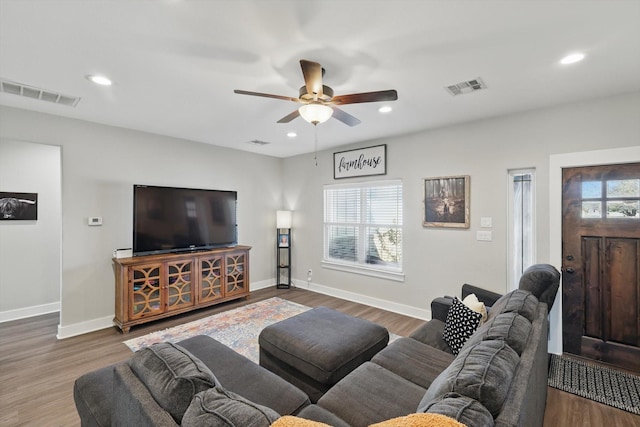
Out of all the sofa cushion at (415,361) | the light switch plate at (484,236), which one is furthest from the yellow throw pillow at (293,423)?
the light switch plate at (484,236)

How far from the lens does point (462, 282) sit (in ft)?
11.7

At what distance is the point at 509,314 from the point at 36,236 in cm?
587

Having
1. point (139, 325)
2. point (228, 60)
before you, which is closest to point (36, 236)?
point (139, 325)

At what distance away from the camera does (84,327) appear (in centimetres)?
343

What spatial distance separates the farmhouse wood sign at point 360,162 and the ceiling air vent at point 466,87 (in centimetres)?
167

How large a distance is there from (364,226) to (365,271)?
75 centimetres

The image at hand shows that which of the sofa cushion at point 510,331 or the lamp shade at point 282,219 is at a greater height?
the lamp shade at point 282,219

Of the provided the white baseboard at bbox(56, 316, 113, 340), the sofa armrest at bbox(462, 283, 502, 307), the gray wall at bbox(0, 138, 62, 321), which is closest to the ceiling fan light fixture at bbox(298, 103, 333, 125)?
the sofa armrest at bbox(462, 283, 502, 307)

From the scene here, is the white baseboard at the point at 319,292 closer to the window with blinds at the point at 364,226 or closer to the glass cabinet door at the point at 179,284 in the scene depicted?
the window with blinds at the point at 364,226

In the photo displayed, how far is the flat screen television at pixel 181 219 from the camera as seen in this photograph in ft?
12.0

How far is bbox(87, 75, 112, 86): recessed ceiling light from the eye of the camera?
2359 mm

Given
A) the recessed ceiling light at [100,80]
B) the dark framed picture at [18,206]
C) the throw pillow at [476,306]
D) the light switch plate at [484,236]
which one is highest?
the recessed ceiling light at [100,80]

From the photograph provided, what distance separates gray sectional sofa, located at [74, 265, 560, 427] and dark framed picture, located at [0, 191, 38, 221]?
3.84m

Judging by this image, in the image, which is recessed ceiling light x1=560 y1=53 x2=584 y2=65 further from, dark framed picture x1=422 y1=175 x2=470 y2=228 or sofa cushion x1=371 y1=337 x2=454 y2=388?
sofa cushion x1=371 y1=337 x2=454 y2=388
